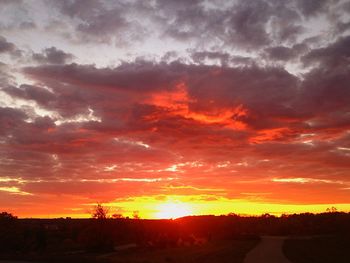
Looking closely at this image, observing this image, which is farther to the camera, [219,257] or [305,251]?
[305,251]

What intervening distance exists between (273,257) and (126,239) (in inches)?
2000

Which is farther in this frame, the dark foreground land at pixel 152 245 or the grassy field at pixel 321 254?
the dark foreground land at pixel 152 245

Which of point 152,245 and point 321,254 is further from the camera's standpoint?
point 152,245

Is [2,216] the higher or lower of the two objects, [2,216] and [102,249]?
the higher

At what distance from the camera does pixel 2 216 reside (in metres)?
123

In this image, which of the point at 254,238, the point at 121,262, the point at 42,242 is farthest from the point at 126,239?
the point at 121,262

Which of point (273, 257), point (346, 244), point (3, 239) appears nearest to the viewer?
point (273, 257)

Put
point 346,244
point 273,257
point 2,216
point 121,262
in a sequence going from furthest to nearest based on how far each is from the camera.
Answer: point 2,216
point 346,244
point 121,262
point 273,257

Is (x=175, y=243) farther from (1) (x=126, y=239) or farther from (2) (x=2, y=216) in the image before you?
(2) (x=2, y=216)

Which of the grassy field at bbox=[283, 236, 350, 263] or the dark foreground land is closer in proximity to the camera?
the grassy field at bbox=[283, 236, 350, 263]

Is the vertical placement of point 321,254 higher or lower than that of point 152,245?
lower

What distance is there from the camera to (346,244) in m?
52.1

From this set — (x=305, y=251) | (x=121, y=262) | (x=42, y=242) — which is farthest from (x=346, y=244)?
(x=42, y=242)

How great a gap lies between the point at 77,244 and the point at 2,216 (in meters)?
51.2
